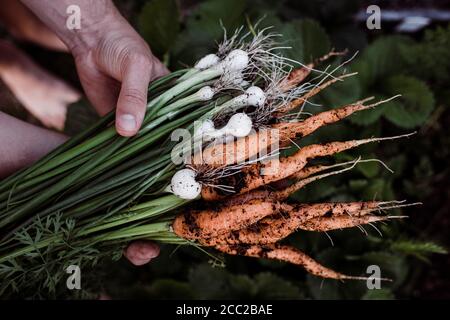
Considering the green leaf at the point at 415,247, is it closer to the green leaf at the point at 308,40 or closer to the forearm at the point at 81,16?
the green leaf at the point at 308,40

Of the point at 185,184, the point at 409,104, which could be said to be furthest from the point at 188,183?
the point at 409,104

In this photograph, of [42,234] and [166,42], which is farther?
[166,42]

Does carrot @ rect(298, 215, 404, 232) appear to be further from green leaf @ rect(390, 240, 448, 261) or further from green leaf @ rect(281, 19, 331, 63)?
green leaf @ rect(281, 19, 331, 63)

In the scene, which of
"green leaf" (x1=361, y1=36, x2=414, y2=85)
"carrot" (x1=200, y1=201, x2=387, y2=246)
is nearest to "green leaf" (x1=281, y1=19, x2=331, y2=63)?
"green leaf" (x1=361, y1=36, x2=414, y2=85)

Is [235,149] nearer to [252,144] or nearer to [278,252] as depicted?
[252,144]
